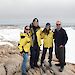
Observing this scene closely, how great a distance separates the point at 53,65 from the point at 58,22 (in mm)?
2240

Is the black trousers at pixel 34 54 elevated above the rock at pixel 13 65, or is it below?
above

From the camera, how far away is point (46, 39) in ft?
42.4

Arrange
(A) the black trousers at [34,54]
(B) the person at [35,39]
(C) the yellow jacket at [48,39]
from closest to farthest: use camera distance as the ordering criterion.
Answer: (B) the person at [35,39]
(A) the black trousers at [34,54]
(C) the yellow jacket at [48,39]

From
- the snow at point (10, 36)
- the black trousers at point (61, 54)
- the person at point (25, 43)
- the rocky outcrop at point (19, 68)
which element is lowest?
the snow at point (10, 36)

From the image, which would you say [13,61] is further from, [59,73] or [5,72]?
[59,73]

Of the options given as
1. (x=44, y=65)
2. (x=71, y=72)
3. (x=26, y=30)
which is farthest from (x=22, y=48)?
(x=71, y=72)

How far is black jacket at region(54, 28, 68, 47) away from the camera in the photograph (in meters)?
12.6

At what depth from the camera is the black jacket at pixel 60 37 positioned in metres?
12.6

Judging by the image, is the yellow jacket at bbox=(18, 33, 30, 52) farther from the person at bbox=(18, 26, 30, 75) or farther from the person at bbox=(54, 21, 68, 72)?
the person at bbox=(54, 21, 68, 72)

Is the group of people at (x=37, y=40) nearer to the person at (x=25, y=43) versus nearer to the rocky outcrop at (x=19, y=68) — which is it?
the person at (x=25, y=43)

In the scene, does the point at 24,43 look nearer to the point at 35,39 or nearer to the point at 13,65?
the point at 35,39

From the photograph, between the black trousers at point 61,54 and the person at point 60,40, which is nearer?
the person at point 60,40

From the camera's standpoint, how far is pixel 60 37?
1270cm

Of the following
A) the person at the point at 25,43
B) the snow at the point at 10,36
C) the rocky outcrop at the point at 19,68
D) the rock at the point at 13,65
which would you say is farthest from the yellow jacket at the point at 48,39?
the snow at the point at 10,36
